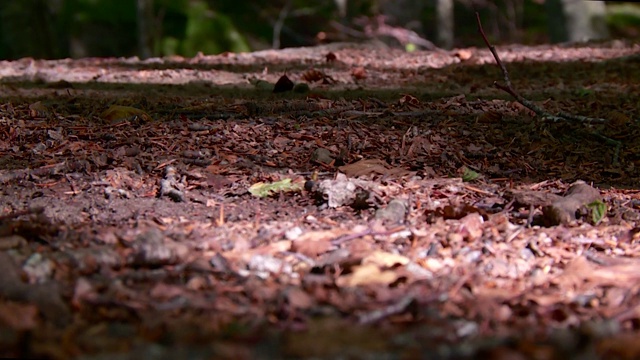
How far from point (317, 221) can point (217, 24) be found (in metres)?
9.57

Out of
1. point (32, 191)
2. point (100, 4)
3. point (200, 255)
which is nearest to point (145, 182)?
point (32, 191)

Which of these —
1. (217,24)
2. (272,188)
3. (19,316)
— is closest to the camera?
(19,316)

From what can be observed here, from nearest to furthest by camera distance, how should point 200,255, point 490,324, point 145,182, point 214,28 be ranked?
point 490,324, point 200,255, point 145,182, point 214,28

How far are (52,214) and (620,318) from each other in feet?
6.13

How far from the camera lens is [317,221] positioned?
254 centimetres

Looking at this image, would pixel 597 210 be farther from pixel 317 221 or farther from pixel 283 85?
pixel 283 85

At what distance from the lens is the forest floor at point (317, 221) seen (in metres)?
1.63

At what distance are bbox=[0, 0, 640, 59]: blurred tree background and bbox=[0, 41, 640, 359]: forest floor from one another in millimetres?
5608

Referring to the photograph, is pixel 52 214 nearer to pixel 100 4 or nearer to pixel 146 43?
pixel 146 43

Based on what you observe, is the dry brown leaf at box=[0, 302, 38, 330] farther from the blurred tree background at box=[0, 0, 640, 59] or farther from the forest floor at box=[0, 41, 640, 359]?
the blurred tree background at box=[0, 0, 640, 59]

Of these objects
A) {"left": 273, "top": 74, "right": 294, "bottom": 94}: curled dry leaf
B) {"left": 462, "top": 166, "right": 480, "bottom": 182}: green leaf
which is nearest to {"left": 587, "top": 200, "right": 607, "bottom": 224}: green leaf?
{"left": 462, "top": 166, "right": 480, "bottom": 182}: green leaf

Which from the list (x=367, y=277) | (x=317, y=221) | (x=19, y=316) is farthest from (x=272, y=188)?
(x=19, y=316)

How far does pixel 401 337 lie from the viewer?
5.18 feet

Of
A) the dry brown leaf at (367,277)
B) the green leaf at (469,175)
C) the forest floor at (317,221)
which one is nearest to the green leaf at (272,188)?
the forest floor at (317,221)
